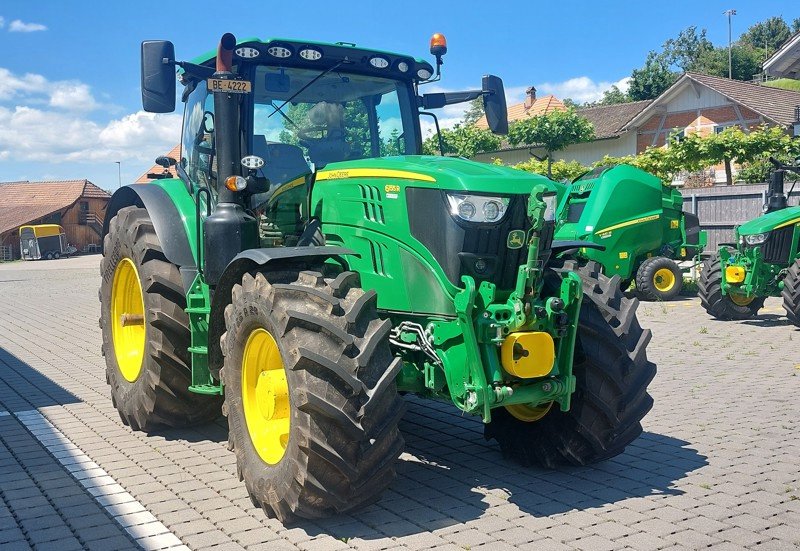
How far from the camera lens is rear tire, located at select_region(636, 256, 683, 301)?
14.7 meters

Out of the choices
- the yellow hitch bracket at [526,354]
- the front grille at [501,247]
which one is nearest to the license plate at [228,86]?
the front grille at [501,247]

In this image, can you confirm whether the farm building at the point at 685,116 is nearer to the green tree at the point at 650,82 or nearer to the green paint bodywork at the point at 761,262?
the green tree at the point at 650,82

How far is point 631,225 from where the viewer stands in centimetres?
1416

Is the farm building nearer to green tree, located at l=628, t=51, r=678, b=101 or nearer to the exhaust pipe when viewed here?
green tree, located at l=628, t=51, r=678, b=101

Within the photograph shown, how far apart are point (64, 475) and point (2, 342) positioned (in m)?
6.98

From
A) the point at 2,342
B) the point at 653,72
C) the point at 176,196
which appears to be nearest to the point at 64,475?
the point at 176,196

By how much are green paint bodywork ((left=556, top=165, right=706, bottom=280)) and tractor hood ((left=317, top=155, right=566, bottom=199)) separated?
890 centimetres

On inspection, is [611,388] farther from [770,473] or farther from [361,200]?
[361,200]

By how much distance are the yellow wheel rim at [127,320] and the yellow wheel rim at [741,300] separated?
8843 mm

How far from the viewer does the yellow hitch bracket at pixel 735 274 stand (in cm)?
1212

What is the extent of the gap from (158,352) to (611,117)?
42134 mm

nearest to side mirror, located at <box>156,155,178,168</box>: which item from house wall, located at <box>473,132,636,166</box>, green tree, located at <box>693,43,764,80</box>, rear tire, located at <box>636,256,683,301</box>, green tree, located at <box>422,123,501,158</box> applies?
rear tire, located at <box>636,256,683,301</box>

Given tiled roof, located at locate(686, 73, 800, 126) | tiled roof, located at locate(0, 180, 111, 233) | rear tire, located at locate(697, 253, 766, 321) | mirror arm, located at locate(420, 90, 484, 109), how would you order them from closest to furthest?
mirror arm, located at locate(420, 90, 484, 109) → rear tire, located at locate(697, 253, 766, 321) → tiled roof, located at locate(686, 73, 800, 126) → tiled roof, located at locate(0, 180, 111, 233)

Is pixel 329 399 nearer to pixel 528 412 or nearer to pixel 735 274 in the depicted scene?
pixel 528 412
